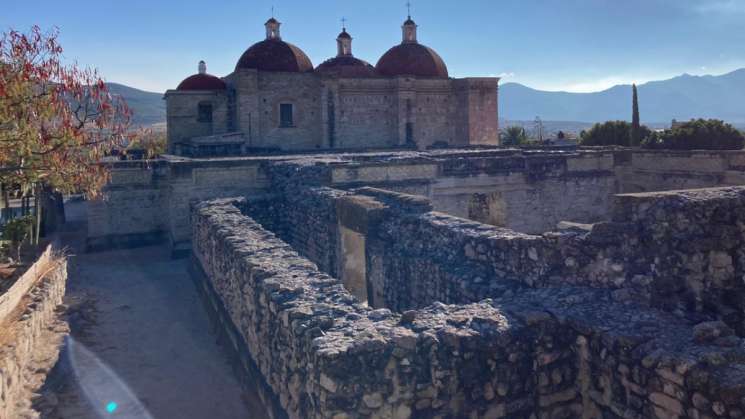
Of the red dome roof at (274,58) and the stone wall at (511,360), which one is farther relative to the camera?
the red dome roof at (274,58)

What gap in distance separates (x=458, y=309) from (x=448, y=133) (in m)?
28.1

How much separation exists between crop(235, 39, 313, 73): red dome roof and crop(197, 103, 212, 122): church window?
7.76 feet

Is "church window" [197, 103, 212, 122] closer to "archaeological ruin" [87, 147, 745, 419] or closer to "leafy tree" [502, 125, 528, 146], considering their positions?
"archaeological ruin" [87, 147, 745, 419]

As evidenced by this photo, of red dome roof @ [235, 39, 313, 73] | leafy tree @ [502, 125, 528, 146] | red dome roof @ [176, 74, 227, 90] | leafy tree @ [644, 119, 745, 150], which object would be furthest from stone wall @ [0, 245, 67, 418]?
leafy tree @ [502, 125, 528, 146]

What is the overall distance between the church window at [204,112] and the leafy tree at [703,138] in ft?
71.0

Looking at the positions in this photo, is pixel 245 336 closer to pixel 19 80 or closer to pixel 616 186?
pixel 19 80

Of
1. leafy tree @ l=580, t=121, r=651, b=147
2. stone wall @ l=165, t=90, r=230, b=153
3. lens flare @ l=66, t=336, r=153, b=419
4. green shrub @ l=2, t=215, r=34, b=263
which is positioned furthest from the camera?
leafy tree @ l=580, t=121, r=651, b=147

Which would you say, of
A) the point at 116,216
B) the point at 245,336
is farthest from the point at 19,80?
the point at 116,216

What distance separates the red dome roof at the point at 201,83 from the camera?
28484mm

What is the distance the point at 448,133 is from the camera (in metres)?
32.4

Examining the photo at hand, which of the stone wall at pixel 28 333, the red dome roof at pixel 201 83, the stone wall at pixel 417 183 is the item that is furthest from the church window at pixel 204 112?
the stone wall at pixel 28 333

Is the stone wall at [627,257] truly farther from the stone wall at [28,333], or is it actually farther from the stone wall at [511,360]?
the stone wall at [28,333]

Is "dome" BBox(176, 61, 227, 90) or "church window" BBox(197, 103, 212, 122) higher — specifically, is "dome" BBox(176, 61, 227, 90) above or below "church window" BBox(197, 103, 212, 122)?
above

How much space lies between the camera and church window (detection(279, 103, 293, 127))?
2906 cm
